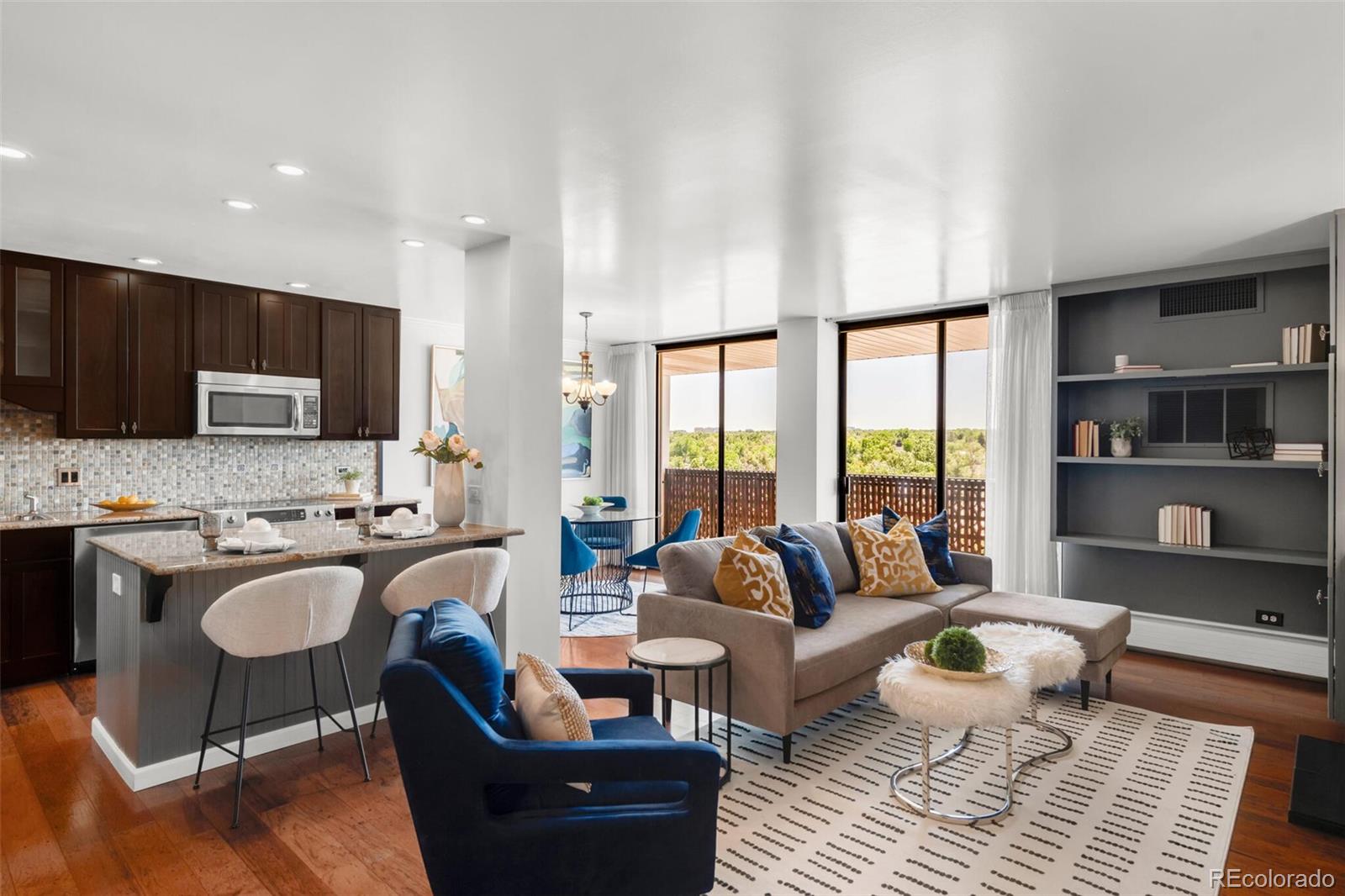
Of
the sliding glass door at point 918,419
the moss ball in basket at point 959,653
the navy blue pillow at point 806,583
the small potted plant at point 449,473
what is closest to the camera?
the moss ball in basket at point 959,653

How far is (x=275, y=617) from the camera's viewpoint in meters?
2.80

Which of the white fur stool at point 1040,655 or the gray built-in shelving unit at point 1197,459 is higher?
the gray built-in shelving unit at point 1197,459

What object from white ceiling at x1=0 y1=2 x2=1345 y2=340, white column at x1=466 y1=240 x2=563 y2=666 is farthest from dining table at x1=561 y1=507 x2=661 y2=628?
white ceiling at x1=0 y1=2 x2=1345 y2=340

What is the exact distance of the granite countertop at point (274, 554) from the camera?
2.88m

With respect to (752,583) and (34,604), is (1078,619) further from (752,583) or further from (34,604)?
(34,604)

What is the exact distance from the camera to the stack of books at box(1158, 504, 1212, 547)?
477cm

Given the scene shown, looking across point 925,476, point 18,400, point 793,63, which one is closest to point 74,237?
point 18,400

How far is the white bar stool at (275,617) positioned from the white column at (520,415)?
47.2 inches

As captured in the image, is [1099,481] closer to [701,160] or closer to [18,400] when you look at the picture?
[701,160]

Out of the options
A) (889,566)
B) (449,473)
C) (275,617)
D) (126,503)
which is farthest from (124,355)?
(889,566)

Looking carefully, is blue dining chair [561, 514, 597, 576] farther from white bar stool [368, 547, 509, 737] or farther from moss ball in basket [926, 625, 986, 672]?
moss ball in basket [926, 625, 986, 672]

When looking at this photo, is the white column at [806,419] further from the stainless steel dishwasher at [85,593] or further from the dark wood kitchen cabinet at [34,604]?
the dark wood kitchen cabinet at [34,604]

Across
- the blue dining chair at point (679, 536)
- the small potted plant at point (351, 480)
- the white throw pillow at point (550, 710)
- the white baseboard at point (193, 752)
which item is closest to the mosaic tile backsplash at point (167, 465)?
the small potted plant at point (351, 480)

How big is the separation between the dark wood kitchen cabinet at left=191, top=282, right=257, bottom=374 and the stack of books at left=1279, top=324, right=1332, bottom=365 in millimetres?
6765
